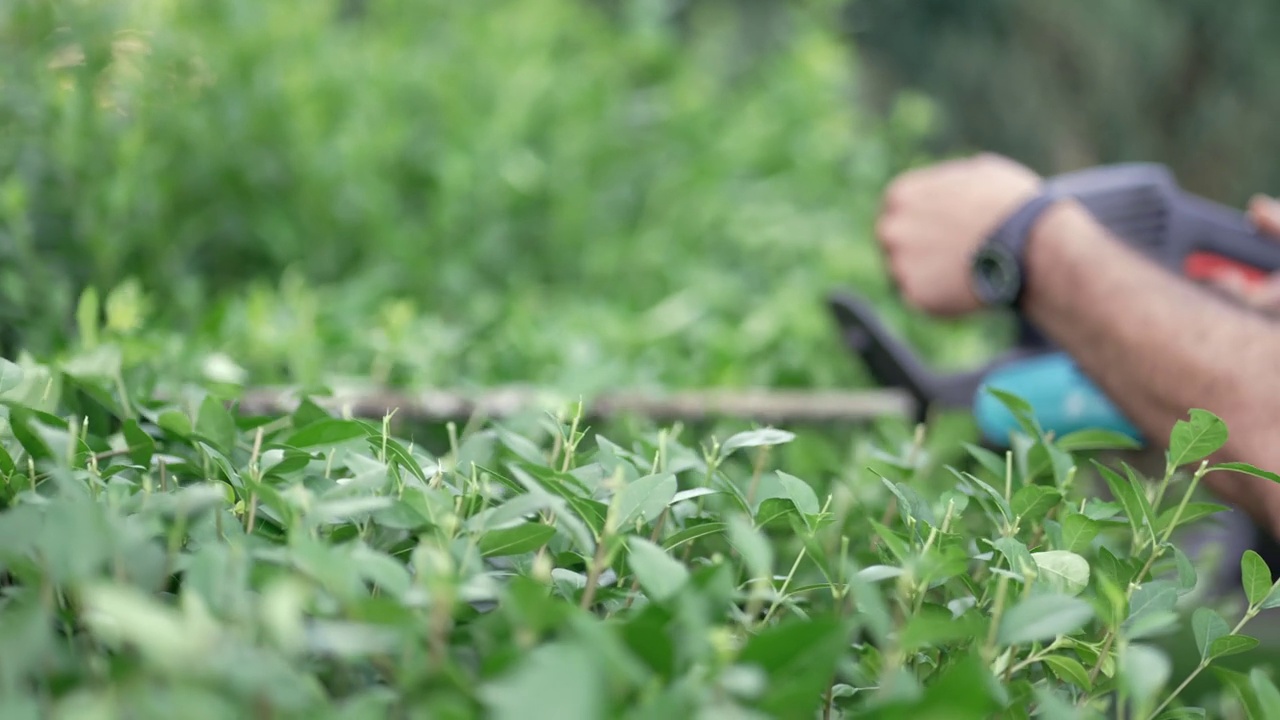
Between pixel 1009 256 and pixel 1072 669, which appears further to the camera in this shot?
pixel 1009 256

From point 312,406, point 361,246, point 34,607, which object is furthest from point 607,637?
point 361,246

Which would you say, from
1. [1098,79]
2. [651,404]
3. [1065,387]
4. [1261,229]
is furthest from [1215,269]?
[1098,79]

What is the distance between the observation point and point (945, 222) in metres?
1.32

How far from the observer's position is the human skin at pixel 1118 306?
3.03 ft

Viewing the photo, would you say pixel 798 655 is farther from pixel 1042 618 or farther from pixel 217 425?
pixel 217 425

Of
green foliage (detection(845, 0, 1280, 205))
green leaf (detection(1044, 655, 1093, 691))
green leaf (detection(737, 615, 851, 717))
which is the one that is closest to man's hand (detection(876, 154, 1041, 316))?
green leaf (detection(1044, 655, 1093, 691))

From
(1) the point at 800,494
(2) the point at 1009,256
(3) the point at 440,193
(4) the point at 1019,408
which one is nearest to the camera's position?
(1) the point at 800,494

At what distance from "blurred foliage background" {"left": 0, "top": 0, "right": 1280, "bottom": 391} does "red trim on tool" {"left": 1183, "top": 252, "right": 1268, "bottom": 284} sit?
0.53 m

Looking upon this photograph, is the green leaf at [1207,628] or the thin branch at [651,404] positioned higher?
the green leaf at [1207,628]

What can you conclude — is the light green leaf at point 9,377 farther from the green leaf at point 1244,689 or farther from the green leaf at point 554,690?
the green leaf at point 1244,689

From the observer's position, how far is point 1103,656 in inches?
18.8

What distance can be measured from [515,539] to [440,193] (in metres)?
1.51

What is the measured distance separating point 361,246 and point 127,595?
1.60m

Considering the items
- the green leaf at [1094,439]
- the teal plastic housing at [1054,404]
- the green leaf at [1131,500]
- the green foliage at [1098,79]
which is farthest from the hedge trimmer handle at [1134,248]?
the green foliage at [1098,79]
